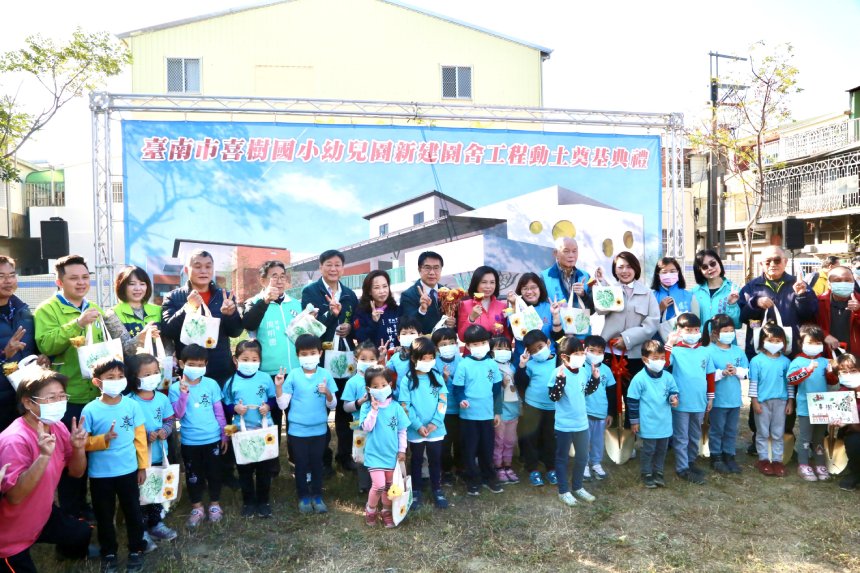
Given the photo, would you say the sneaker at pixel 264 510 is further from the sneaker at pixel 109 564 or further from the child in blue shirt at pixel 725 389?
the child in blue shirt at pixel 725 389

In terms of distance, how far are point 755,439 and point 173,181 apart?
6837 millimetres

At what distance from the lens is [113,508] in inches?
145

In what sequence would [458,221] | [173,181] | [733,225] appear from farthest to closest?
[733,225] → [458,221] → [173,181]

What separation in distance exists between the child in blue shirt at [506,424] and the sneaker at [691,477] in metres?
1.37

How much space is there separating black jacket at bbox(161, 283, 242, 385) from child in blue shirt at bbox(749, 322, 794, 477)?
14.2ft

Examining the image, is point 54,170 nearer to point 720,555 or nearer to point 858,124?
point 720,555

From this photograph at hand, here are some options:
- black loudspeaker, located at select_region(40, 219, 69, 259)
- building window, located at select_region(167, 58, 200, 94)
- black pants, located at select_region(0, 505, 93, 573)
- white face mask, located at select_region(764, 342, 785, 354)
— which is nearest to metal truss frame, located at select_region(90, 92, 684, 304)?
black loudspeaker, located at select_region(40, 219, 69, 259)

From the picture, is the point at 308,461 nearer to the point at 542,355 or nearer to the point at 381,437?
the point at 381,437

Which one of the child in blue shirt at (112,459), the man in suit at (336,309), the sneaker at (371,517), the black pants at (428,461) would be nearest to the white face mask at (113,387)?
the child in blue shirt at (112,459)

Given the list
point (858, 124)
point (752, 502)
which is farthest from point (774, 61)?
point (752, 502)

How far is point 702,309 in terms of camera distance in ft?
18.1

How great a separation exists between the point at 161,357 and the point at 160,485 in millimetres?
888

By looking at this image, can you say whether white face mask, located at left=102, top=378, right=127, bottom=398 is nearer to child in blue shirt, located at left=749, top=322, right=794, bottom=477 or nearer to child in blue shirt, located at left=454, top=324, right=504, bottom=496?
child in blue shirt, located at left=454, top=324, right=504, bottom=496

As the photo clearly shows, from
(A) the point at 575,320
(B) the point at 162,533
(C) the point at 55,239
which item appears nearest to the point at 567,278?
(A) the point at 575,320
